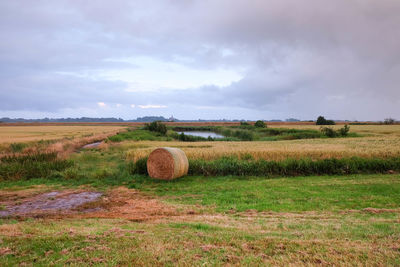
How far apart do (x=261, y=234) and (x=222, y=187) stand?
693 centimetres

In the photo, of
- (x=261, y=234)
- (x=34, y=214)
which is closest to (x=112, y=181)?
(x=34, y=214)

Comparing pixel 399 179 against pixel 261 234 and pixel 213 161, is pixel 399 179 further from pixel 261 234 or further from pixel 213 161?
pixel 261 234

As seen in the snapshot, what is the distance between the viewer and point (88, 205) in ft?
34.8

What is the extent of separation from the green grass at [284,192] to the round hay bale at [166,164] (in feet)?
1.41

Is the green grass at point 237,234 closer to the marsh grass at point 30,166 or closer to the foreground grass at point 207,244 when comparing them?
the foreground grass at point 207,244

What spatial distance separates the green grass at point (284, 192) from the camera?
9.73 meters

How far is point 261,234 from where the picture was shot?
611 cm

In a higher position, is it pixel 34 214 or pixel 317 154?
pixel 317 154

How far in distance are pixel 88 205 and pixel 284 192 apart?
832cm

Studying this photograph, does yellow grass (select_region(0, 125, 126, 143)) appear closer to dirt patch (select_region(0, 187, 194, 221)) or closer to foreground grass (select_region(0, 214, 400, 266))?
dirt patch (select_region(0, 187, 194, 221))

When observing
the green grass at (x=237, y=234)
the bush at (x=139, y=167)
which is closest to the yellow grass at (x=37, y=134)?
the bush at (x=139, y=167)

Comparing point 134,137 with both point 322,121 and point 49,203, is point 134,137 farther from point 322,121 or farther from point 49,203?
point 322,121

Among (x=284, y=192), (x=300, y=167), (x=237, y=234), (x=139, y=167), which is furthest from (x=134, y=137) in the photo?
(x=237, y=234)

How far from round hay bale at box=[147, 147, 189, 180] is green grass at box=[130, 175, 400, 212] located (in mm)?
428
